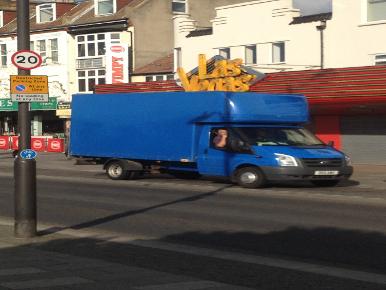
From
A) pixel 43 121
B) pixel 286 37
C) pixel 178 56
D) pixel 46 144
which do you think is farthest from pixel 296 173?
pixel 43 121

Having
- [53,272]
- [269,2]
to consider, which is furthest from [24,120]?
[269,2]

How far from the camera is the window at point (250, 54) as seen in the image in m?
35.2

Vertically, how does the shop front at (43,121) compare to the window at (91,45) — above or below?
below

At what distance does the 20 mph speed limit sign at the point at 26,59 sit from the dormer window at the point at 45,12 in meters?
42.5

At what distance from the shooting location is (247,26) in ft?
115

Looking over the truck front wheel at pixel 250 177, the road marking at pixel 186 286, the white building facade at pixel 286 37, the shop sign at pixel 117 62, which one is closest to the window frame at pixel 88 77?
the shop sign at pixel 117 62

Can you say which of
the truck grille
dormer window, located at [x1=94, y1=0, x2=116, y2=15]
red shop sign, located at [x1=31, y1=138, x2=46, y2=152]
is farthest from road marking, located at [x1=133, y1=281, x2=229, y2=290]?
dormer window, located at [x1=94, y1=0, x2=116, y2=15]

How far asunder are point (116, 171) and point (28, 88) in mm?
12782

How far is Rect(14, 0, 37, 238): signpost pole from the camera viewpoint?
33.2ft

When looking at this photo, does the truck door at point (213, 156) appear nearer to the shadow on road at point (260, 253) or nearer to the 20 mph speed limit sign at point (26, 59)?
the shadow on road at point (260, 253)

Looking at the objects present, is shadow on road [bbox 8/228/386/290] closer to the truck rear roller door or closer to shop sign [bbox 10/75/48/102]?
shop sign [bbox 10/75/48/102]

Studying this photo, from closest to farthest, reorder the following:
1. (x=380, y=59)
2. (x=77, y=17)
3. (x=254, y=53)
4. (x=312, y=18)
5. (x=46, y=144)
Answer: (x=380, y=59) < (x=312, y=18) < (x=254, y=53) < (x=46, y=144) < (x=77, y=17)

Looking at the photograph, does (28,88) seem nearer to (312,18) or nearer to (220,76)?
(220,76)

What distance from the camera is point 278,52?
112 ft
